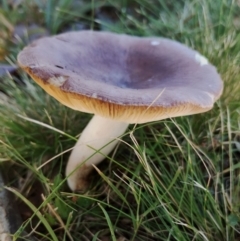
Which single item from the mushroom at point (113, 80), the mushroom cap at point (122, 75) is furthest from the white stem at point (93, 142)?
the mushroom cap at point (122, 75)

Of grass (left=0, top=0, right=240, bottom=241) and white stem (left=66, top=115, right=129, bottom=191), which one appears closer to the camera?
grass (left=0, top=0, right=240, bottom=241)

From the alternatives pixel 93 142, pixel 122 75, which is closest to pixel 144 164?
pixel 93 142

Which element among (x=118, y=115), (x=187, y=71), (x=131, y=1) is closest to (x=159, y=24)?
(x=131, y=1)

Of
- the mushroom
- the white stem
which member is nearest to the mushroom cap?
the mushroom

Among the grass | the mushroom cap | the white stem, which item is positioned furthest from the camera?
the white stem

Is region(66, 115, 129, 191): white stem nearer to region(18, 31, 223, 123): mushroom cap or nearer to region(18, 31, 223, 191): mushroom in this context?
region(18, 31, 223, 191): mushroom

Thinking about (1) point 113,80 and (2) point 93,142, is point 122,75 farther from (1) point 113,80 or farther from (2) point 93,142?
(2) point 93,142

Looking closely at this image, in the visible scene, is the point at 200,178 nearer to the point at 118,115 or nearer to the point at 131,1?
the point at 118,115

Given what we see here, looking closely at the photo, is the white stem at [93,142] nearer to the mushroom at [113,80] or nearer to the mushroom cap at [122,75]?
the mushroom at [113,80]
